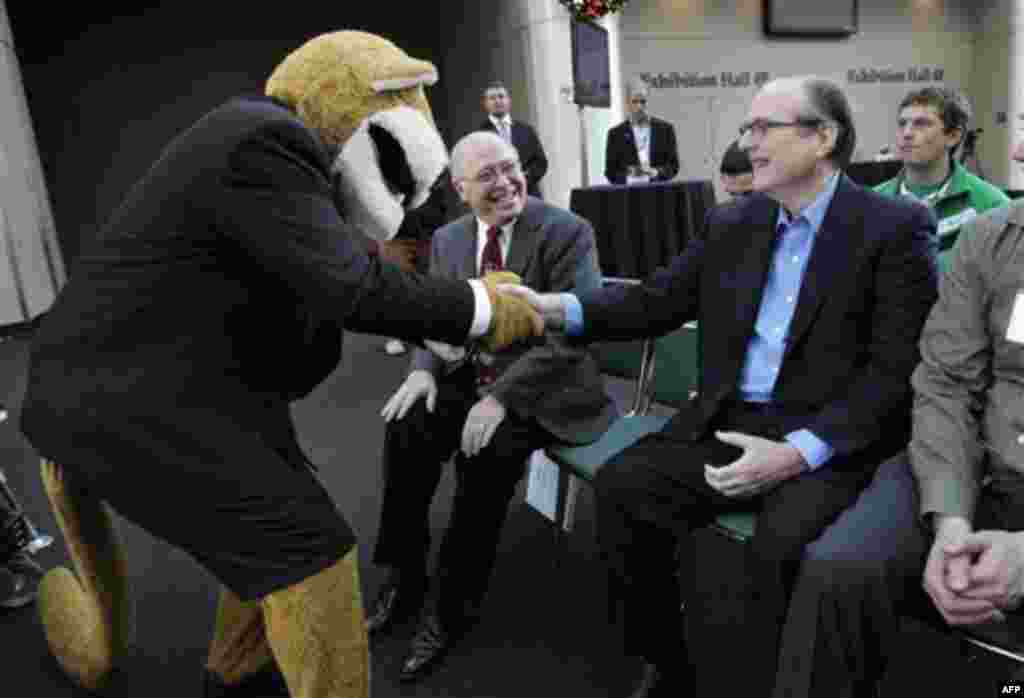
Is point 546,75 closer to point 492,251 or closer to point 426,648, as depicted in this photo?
point 492,251

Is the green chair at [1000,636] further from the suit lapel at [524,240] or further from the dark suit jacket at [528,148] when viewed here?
the dark suit jacket at [528,148]

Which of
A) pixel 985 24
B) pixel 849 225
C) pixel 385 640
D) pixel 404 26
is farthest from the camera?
pixel 985 24

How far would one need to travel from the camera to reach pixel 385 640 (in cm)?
233

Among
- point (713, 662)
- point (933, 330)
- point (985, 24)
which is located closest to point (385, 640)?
point (713, 662)

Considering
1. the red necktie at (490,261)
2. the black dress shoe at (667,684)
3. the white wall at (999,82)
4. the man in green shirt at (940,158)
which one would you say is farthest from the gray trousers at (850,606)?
the white wall at (999,82)

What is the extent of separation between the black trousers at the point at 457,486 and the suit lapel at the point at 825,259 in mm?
812

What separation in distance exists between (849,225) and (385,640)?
5.49ft

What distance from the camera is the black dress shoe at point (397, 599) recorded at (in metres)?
2.38

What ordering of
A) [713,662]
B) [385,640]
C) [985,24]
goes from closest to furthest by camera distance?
[713,662], [385,640], [985,24]

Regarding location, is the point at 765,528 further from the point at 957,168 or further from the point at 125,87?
the point at 125,87

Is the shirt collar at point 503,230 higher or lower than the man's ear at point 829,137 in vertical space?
lower

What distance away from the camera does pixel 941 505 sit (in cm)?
147

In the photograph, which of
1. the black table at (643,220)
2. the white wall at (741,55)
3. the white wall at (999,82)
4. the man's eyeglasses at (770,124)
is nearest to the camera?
the man's eyeglasses at (770,124)

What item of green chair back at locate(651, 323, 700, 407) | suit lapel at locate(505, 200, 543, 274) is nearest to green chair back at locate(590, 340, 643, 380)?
green chair back at locate(651, 323, 700, 407)
